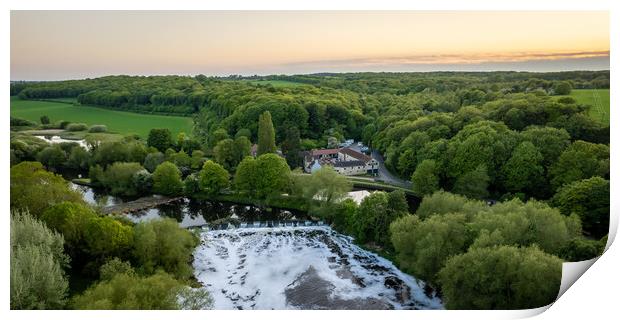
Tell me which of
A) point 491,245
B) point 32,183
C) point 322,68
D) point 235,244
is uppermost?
point 322,68

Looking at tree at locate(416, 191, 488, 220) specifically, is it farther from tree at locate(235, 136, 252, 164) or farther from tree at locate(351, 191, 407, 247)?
tree at locate(235, 136, 252, 164)

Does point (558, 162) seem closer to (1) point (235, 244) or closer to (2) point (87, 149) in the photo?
(1) point (235, 244)

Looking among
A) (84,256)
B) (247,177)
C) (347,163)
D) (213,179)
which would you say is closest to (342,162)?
(347,163)

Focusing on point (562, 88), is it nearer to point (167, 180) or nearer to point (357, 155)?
point (357, 155)

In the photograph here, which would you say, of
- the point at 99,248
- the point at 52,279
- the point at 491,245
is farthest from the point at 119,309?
the point at 491,245

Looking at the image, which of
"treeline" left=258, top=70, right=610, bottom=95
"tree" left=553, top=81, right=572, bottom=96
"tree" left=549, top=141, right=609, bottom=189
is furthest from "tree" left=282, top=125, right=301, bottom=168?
"tree" left=553, top=81, right=572, bottom=96

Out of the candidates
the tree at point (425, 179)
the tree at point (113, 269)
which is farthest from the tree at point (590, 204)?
the tree at point (113, 269)
